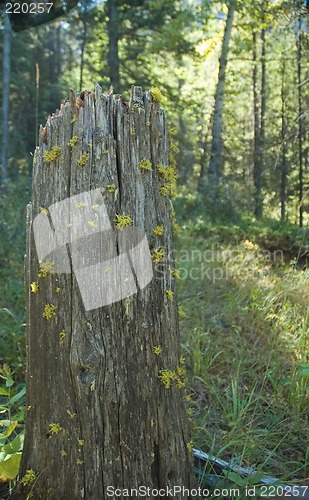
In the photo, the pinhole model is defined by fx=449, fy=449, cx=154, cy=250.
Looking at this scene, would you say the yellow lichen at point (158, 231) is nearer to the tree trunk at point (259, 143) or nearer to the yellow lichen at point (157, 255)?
the yellow lichen at point (157, 255)

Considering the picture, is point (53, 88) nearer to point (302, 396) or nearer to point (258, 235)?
point (258, 235)

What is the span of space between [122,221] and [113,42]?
13.2m

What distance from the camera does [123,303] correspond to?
1882 millimetres

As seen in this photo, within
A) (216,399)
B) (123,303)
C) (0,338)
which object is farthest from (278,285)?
(123,303)

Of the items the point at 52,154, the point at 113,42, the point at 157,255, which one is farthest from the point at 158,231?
the point at 113,42

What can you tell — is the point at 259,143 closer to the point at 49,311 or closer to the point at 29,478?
the point at 49,311

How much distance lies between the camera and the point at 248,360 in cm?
359

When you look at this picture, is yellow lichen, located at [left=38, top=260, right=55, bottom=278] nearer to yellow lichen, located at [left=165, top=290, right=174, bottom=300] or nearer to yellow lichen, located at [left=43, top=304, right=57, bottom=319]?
yellow lichen, located at [left=43, top=304, right=57, bottom=319]

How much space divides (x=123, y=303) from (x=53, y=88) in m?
17.8

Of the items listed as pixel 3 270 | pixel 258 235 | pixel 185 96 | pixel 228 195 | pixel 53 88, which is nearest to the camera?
pixel 3 270

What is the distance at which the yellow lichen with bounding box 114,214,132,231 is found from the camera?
1.88m

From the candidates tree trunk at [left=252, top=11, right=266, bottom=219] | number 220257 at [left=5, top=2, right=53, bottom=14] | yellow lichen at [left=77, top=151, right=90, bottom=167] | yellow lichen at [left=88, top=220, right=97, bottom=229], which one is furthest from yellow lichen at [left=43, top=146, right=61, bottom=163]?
tree trunk at [left=252, top=11, right=266, bottom=219]

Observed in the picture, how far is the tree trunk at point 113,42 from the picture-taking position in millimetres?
13320

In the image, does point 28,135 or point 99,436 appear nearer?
point 99,436
